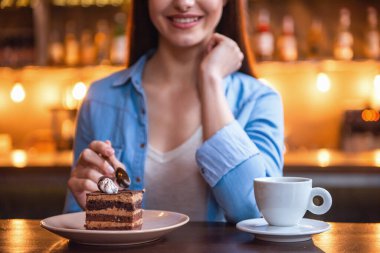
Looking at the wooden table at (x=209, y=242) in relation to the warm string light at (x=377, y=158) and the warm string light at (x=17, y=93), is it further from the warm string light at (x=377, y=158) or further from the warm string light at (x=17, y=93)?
the warm string light at (x=17, y=93)

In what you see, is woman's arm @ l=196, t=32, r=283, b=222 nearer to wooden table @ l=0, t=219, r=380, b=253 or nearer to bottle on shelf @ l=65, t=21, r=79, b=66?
wooden table @ l=0, t=219, r=380, b=253

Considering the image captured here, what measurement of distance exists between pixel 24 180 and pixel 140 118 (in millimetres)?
1562

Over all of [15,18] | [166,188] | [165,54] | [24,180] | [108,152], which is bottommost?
[24,180]

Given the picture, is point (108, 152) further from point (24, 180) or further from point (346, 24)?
point (346, 24)

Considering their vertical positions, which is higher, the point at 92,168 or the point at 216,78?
the point at 216,78

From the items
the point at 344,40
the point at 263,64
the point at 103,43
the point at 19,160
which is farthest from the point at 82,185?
the point at 344,40

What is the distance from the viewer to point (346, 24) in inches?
162

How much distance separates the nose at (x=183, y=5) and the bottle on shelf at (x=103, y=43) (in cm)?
248

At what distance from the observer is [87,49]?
4.16 m

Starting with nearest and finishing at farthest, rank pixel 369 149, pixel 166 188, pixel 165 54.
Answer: pixel 166 188 < pixel 165 54 < pixel 369 149

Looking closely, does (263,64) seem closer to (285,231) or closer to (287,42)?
(287,42)

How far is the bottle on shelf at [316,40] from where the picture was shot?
4.08 meters

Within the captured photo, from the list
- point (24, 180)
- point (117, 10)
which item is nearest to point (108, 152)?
point (24, 180)

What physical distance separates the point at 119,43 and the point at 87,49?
246mm
